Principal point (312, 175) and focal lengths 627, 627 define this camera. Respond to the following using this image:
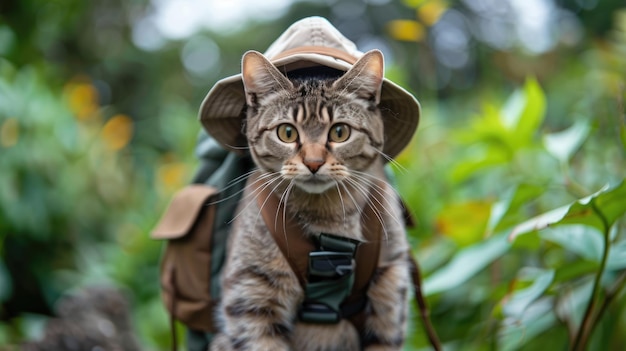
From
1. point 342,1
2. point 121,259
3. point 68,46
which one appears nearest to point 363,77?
point 121,259

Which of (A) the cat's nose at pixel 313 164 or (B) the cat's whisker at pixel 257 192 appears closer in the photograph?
(A) the cat's nose at pixel 313 164

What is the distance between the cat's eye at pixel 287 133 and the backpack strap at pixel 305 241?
0.14 meters

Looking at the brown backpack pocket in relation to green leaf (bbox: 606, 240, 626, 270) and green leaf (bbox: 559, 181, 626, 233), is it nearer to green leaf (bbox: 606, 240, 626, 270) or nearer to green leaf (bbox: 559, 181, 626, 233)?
green leaf (bbox: 559, 181, 626, 233)

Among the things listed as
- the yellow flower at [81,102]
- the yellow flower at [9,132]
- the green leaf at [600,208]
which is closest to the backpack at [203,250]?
the green leaf at [600,208]

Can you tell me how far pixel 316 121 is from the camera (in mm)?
1439

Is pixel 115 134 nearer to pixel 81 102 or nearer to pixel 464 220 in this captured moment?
pixel 81 102

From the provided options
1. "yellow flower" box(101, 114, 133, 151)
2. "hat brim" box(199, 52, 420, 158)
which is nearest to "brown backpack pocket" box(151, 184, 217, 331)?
"hat brim" box(199, 52, 420, 158)

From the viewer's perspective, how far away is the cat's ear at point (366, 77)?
1.40 meters

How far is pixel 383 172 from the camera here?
1.75 meters

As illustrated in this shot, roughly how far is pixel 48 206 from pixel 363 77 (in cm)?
332

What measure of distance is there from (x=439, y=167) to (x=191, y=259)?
181cm

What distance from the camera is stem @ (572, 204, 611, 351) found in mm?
1709

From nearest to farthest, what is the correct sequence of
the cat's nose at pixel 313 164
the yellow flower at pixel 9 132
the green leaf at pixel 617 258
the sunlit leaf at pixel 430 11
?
the cat's nose at pixel 313 164 → the green leaf at pixel 617 258 → the sunlit leaf at pixel 430 11 → the yellow flower at pixel 9 132

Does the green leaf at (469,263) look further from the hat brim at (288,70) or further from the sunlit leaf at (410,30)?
the sunlit leaf at (410,30)
